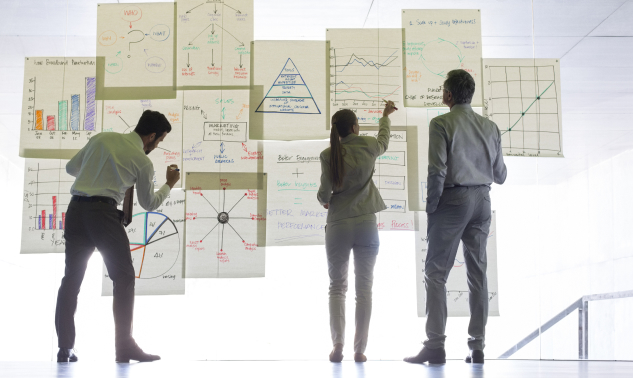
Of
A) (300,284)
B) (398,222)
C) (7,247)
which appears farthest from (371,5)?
(7,247)

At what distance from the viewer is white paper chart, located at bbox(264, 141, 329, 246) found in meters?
3.63

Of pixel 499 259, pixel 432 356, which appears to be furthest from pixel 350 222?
pixel 499 259

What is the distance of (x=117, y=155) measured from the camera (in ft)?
9.03

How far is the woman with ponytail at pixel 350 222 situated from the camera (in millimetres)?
2896

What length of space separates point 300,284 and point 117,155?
1476mm

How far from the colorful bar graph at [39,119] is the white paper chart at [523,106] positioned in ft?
9.69

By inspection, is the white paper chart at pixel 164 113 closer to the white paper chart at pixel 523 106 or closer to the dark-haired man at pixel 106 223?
the dark-haired man at pixel 106 223

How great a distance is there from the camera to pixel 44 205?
365 cm

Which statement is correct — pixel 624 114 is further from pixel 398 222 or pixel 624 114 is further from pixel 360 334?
pixel 360 334

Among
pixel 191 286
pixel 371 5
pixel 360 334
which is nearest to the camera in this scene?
pixel 360 334

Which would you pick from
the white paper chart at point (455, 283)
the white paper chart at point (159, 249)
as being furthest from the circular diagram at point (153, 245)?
the white paper chart at point (455, 283)

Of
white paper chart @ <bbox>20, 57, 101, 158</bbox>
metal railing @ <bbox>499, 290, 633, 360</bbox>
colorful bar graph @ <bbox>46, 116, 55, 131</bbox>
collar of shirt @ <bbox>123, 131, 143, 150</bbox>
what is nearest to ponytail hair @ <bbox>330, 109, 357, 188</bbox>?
collar of shirt @ <bbox>123, 131, 143, 150</bbox>

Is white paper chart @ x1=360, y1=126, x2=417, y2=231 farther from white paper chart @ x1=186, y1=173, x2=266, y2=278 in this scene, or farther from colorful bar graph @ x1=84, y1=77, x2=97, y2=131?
colorful bar graph @ x1=84, y1=77, x2=97, y2=131

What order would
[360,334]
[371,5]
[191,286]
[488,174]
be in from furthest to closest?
[371,5]
[191,286]
[360,334]
[488,174]
